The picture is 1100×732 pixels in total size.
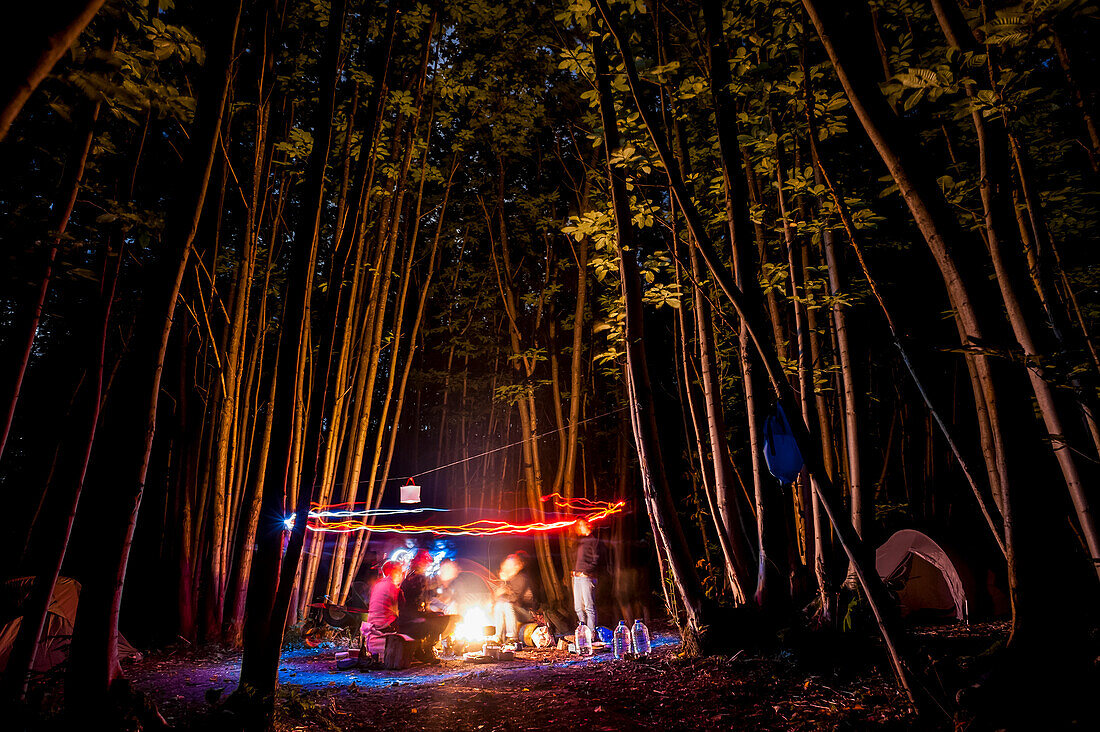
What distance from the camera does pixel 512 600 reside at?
980cm

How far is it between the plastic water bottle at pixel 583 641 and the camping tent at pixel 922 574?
235 inches

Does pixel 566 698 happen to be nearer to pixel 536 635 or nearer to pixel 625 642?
pixel 625 642

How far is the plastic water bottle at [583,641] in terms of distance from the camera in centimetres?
833

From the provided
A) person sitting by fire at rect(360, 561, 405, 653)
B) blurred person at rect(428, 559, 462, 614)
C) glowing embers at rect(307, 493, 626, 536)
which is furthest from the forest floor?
blurred person at rect(428, 559, 462, 614)

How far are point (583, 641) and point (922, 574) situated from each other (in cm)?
698

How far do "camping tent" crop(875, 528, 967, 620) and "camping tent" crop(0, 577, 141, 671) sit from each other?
41.9 feet

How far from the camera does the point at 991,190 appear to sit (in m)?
3.42

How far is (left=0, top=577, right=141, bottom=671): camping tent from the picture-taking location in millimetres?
5648

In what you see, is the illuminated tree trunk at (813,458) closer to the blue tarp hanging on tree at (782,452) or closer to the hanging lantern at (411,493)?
the blue tarp hanging on tree at (782,452)

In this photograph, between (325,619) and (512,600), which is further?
(512,600)

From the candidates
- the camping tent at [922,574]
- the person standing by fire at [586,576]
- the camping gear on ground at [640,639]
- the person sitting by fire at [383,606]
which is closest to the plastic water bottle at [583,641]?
the person standing by fire at [586,576]

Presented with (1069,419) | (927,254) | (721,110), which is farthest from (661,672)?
(927,254)

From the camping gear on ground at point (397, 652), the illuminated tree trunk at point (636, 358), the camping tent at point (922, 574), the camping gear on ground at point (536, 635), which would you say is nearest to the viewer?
the illuminated tree trunk at point (636, 358)

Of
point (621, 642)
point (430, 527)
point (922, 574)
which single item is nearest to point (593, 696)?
point (621, 642)
